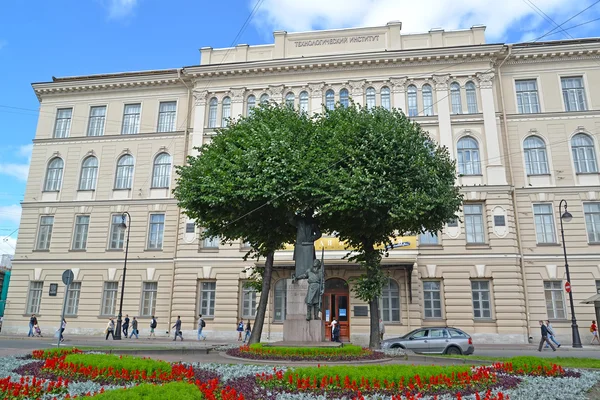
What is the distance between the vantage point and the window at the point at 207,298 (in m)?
29.4

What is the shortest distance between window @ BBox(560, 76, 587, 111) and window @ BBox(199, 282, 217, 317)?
25043 millimetres

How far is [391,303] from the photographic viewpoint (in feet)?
90.7

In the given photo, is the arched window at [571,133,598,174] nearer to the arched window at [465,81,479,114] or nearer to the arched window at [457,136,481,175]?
the arched window at [457,136,481,175]

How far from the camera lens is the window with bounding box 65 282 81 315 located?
3081 cm

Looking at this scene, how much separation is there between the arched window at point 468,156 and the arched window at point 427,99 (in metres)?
2.78

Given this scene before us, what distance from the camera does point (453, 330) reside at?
1995cm

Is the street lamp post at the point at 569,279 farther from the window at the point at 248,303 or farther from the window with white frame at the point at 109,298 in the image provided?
the window with white frame at the point at 109,298

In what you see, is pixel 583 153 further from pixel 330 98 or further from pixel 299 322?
pixel 299 322

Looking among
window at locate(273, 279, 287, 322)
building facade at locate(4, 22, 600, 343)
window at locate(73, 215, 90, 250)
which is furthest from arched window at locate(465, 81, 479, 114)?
window at locate(73, 215, 90, 250)

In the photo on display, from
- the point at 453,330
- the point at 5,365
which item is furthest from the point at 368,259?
the point at 5,365

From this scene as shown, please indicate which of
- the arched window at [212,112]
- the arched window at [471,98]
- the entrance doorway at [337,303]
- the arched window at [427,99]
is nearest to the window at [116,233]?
the arched window at [212,112]

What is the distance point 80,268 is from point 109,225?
3.42m

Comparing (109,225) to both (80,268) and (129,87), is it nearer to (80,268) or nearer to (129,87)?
(80,268)

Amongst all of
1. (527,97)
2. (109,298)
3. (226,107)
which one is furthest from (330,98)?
(109,298)
